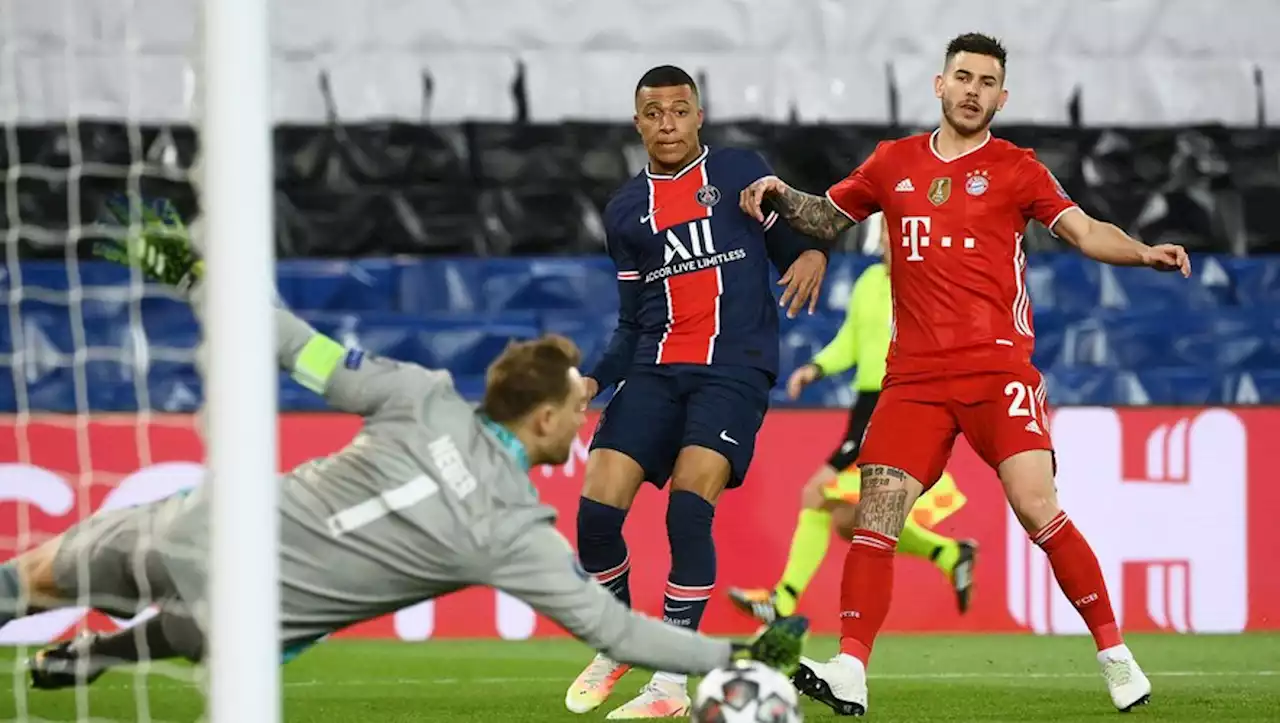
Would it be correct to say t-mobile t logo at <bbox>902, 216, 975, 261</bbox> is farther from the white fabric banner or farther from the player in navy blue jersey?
the white fabric banner

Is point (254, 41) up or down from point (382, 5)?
down

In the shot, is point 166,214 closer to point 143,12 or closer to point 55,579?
point 55,579

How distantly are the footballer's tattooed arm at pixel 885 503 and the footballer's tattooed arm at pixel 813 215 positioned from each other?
723 mm

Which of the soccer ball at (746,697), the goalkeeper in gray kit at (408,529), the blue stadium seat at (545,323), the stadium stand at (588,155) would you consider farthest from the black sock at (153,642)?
the stadium stand at (588,155)

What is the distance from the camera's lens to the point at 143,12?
10.5m

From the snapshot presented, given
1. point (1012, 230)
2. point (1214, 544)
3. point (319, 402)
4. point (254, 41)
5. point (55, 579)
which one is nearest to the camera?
point (254, 41)

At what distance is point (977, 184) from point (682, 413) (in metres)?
1.04

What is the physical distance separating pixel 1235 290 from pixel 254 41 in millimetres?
8009

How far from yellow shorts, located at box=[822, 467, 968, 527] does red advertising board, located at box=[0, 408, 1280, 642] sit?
23 centimetres

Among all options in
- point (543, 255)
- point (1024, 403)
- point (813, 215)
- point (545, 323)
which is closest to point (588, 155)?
point (543, 255)

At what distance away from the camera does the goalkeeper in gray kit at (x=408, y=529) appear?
13.3 ft

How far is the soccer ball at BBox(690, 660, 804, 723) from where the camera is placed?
404 cm

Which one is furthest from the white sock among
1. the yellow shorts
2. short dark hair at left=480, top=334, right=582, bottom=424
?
the yellow shorts

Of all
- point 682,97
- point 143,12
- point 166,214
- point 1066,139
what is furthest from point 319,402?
point 166,214
